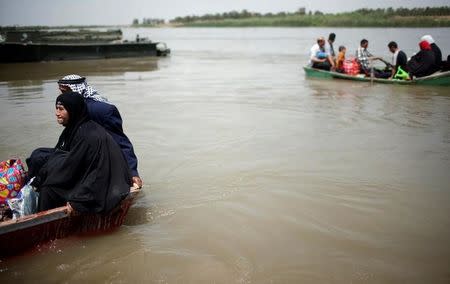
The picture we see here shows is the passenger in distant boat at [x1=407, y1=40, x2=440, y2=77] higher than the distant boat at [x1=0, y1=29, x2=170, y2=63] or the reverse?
the reverse

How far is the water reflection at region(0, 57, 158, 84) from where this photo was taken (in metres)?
15.0

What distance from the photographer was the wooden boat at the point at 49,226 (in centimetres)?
319

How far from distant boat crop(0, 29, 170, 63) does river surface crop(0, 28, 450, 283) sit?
9175mm

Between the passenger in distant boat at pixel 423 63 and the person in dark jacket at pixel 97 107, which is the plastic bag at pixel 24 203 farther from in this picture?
the passenger in distant boat at pixel 423 63

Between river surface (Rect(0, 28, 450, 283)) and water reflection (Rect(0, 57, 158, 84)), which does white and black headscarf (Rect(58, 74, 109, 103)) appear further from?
water reflection (Rect(0, 57, 158, 84))

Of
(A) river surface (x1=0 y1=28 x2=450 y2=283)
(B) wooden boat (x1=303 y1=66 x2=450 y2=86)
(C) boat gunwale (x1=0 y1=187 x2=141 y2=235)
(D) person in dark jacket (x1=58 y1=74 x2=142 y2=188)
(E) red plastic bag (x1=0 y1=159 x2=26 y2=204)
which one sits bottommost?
(A) river surface (x1=0 y1=28 x2=450 y2=283)

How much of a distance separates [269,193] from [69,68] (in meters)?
15.3

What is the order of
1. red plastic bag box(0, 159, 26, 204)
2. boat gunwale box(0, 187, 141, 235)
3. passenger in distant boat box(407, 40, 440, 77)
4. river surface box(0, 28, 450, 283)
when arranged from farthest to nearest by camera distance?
passenger in distant boat box(407, 40, 440, 77) < red plastic bag box(0, 159, 26, 204) < river surface box(0, 28, 450, 283) < boat gunwale box(0, 187, 141, 235)

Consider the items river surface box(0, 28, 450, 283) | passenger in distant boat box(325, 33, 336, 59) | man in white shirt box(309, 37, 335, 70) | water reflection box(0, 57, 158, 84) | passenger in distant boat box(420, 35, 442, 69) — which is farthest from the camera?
water reflection box(0, 57, 158, 84)

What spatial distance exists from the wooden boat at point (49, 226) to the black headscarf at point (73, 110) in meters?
0.63

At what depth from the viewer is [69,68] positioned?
17859 mm

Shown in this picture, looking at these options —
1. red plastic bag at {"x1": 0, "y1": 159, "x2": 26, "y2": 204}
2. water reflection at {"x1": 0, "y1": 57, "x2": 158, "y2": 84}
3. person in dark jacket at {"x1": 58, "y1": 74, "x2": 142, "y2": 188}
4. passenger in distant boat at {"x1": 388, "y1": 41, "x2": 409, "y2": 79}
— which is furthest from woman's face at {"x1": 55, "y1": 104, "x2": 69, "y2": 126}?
water reflection at {"x1": 0, "y1": 57, "x2": 158, "y2": 84}

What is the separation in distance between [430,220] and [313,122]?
165 inches

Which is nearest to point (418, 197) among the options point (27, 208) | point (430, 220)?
point (430, 220)
